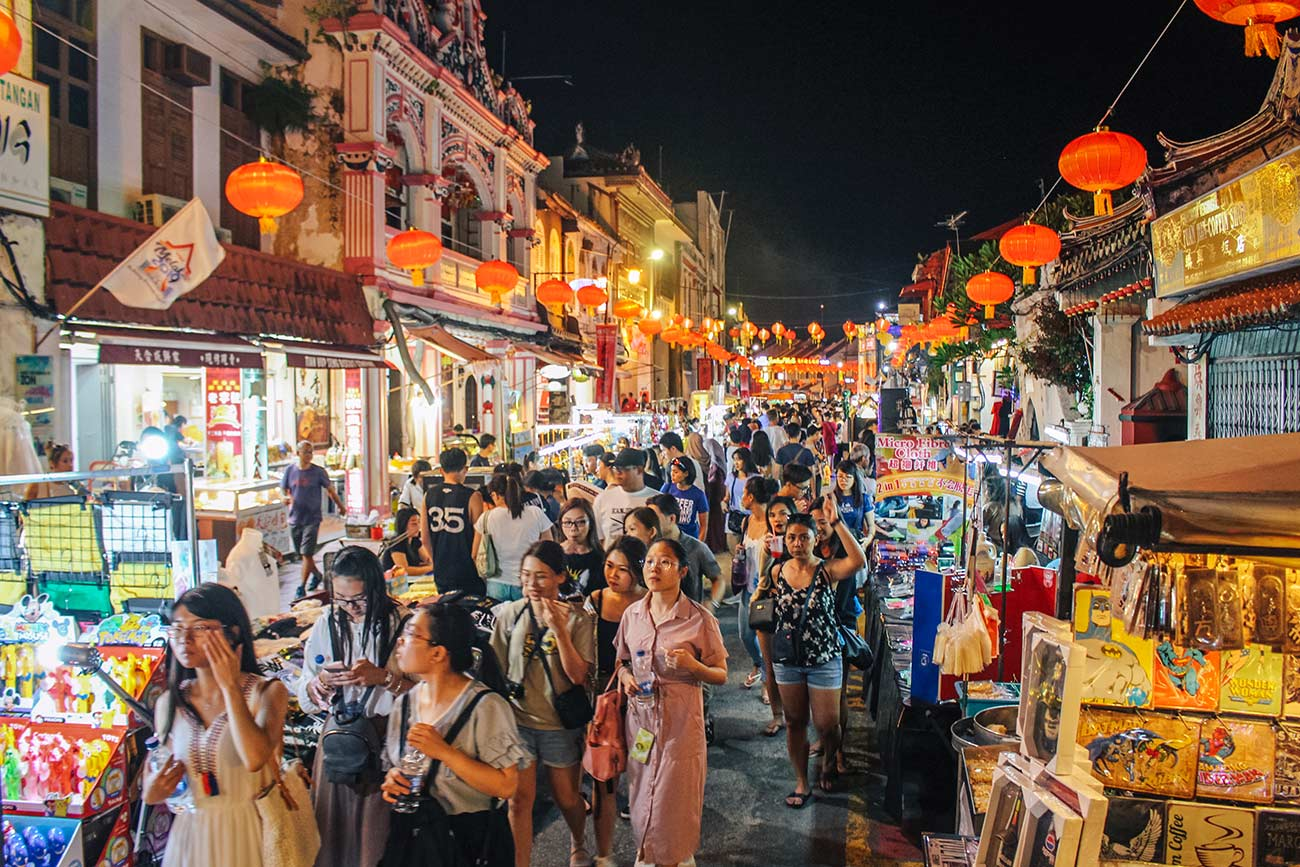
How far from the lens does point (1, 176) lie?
8969 mm

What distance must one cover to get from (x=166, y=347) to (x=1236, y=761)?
1123cm

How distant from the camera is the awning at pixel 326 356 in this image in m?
13.7

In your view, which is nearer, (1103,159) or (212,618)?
(212,618)

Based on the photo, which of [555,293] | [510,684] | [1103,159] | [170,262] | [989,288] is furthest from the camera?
[555,293]

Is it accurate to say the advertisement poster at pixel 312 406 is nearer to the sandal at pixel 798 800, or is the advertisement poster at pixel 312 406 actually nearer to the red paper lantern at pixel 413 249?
the red paper lantern at pixel 413 249

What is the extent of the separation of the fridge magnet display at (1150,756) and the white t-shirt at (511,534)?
A: 4566 mm

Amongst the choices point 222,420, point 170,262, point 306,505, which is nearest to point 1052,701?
point 170,262

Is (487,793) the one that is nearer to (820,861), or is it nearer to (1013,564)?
(820,861)

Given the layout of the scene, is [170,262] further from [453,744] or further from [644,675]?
[453,744]

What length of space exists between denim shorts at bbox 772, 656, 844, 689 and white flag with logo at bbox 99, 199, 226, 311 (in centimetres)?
666

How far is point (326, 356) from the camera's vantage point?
14.4m

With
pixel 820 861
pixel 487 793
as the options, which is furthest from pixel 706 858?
pixel 487 793

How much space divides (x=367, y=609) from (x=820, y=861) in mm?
3131

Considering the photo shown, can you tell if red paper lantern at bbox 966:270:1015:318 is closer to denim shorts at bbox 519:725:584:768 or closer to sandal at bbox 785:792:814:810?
sandal at bbox 785:792:814:810
